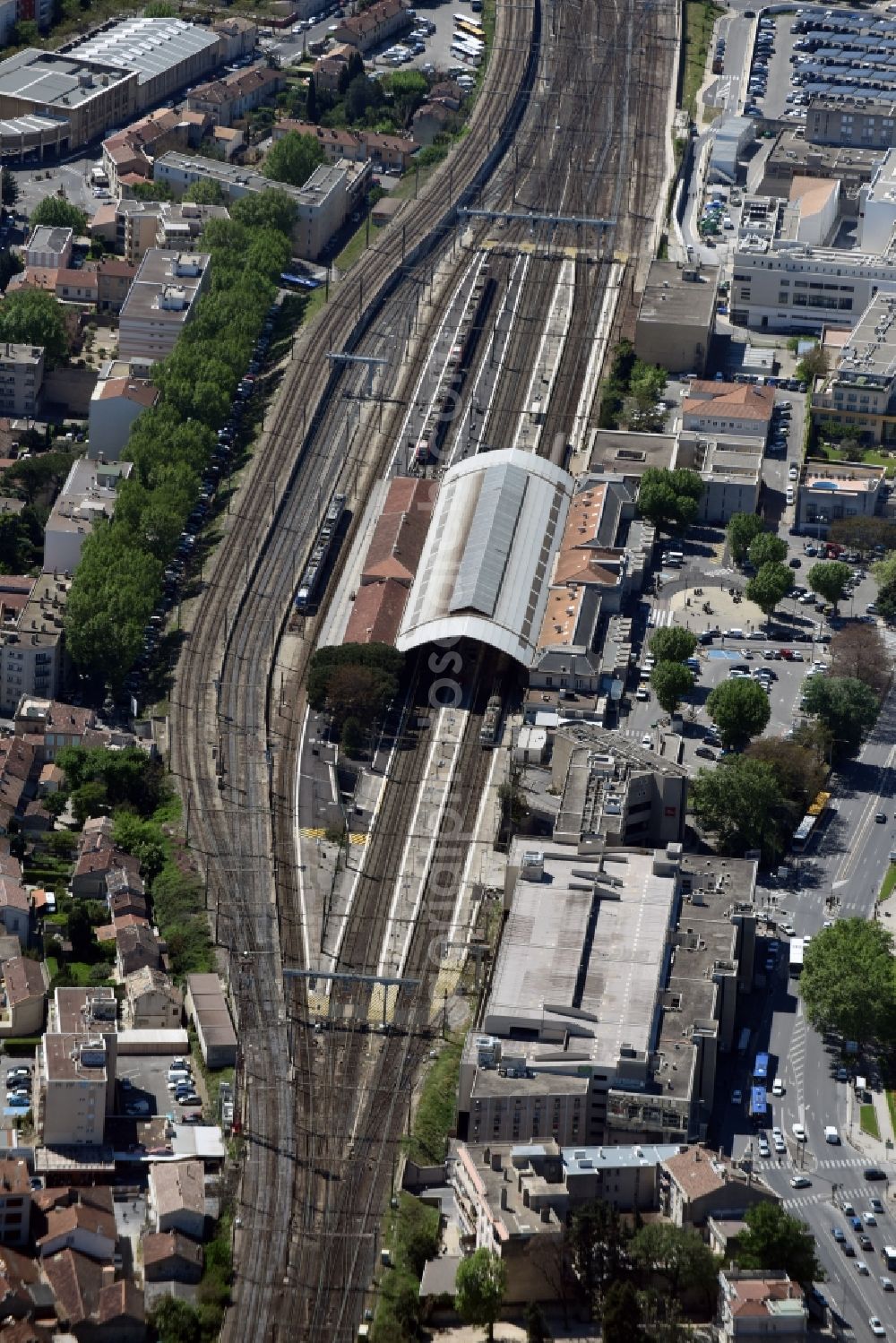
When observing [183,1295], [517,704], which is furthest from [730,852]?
[183,1295]

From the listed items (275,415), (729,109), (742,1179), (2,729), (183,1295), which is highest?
(729,109)

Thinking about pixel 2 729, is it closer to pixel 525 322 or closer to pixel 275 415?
pixel 275 415

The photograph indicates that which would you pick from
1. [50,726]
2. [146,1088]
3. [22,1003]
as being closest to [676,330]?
[50,726]

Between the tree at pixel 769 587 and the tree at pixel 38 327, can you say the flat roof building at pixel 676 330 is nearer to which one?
the tree at pixel 769 587

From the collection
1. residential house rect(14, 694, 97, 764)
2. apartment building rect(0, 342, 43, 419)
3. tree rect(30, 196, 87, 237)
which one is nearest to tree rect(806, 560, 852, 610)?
residential house rect(14, 694, 97, 764)

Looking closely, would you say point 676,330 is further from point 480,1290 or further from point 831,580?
point 480,1290

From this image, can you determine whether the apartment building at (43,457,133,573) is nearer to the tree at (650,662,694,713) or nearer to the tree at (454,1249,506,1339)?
the tree at (650,662,694,713)
